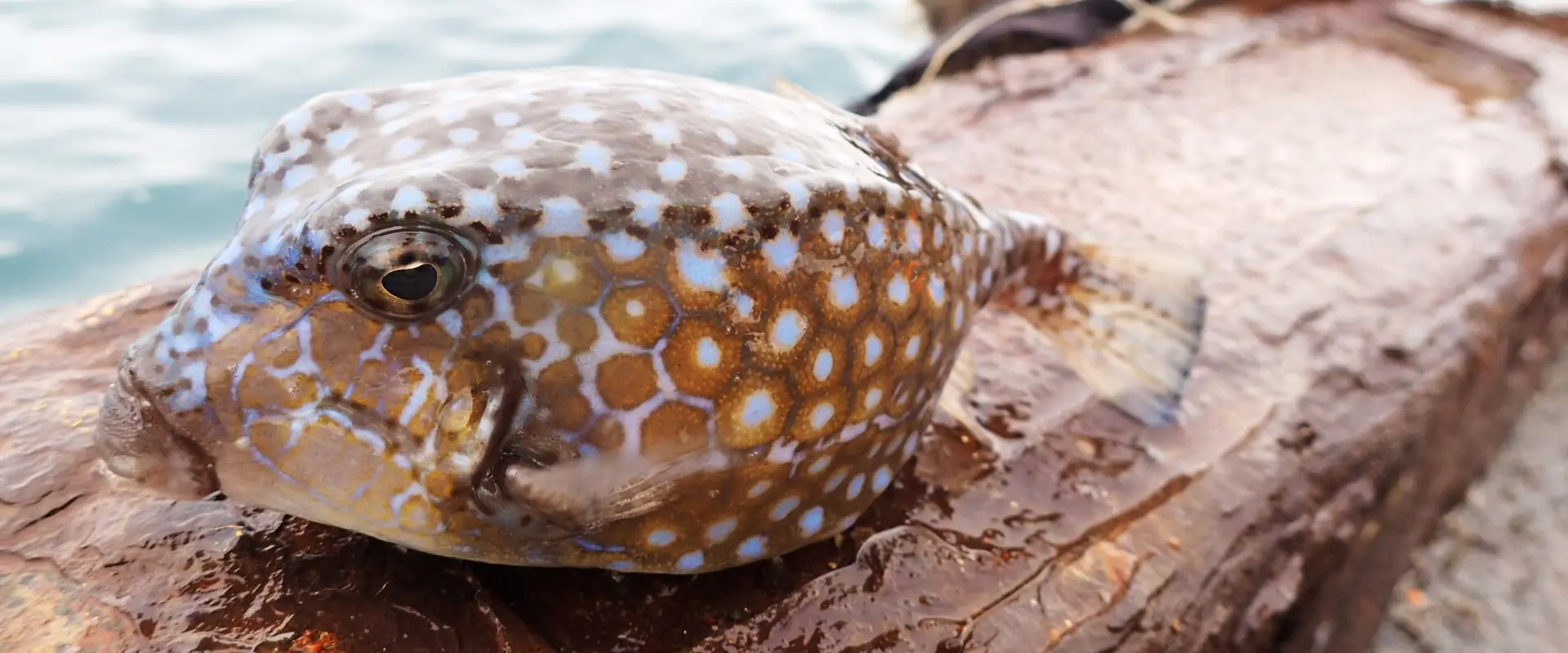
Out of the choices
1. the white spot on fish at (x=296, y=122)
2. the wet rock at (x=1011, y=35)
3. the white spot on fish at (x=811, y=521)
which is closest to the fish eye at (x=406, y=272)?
the white spot on fish at (x=296, y=122)

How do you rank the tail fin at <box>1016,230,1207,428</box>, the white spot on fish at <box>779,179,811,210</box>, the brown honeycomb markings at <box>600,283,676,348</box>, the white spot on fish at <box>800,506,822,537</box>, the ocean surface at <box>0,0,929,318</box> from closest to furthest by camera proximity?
the brown honeycomb markings at <box>600,283,676,348</box>, the white spot on fish at <box>779,179,811,210</box>, the white spot on fish at <box>800,506,822,537</box>, the tail fin at <box>1016,230,1207,428</box>, the ocean surface at <box>0,0,929,318</box>

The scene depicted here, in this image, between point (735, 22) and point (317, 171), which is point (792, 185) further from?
point (735, 22)

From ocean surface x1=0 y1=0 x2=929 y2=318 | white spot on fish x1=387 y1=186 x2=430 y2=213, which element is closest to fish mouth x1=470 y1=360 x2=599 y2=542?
white spot on fish x1=387 y1=186 x2=430 y2=213

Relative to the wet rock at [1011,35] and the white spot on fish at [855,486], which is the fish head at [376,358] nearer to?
the white spot on fish at [855,486]

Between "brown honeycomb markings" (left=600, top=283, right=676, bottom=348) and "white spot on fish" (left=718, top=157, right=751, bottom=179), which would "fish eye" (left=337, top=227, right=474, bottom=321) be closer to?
"brown honeycomb markings" (left=600, top=283, right=676, bottom=348)

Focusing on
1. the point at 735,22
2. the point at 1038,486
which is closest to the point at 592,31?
the point at 735,22

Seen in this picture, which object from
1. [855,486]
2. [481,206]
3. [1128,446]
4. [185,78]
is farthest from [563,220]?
[185,78]

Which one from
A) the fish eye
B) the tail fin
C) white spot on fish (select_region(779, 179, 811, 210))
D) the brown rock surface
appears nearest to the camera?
the fish eye
